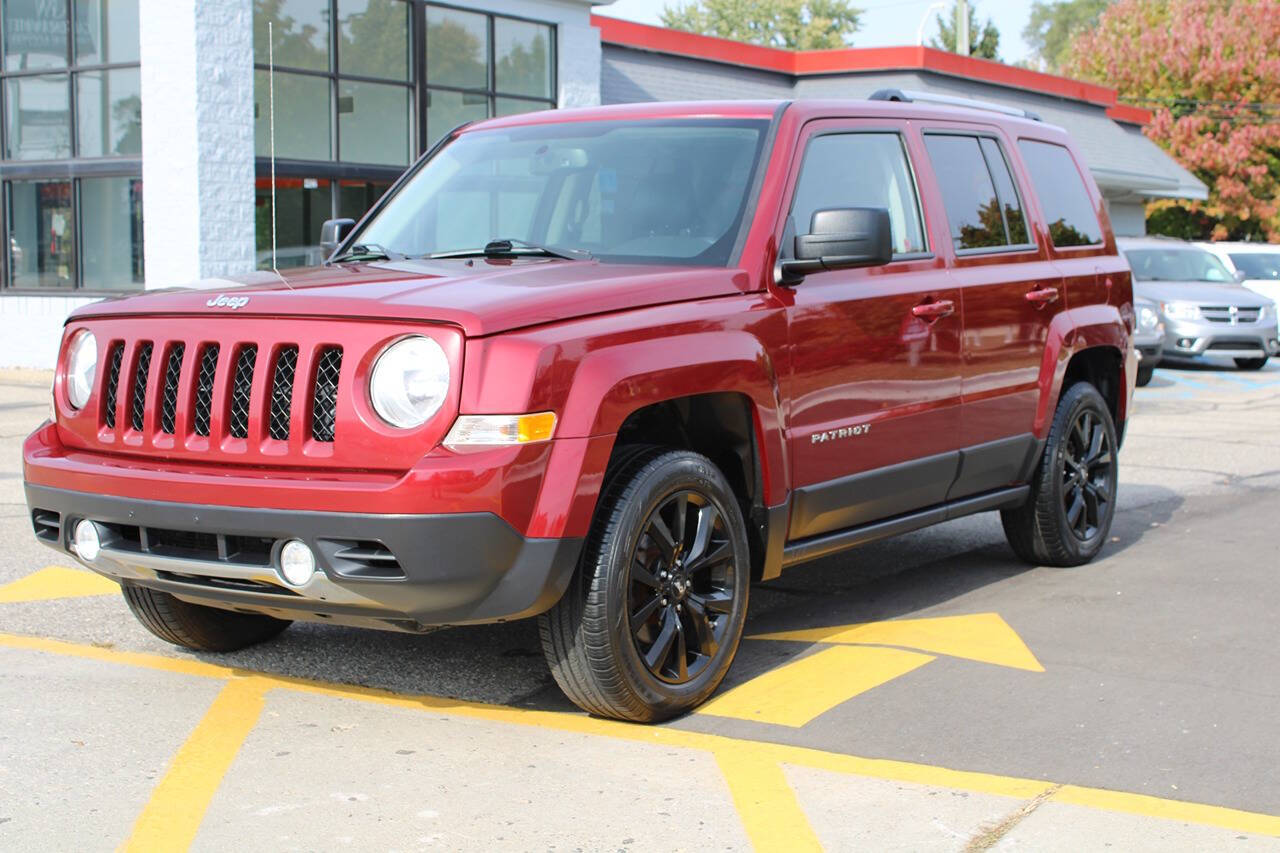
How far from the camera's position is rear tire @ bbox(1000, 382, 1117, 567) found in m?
6.98

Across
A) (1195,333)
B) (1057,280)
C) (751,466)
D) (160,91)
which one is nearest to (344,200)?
(160,91)

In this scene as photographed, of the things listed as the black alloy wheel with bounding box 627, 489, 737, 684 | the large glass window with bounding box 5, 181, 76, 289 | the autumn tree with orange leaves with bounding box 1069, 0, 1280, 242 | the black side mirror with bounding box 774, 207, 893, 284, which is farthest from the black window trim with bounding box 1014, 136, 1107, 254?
the autumn tree with orange leaves with bounding box 1069, 0, 1280, 242

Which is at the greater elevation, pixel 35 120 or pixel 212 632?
pixel 35 120

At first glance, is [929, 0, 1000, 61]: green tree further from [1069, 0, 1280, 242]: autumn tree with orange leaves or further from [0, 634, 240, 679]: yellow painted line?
[0, 634, 240, 679]: yellow painted line

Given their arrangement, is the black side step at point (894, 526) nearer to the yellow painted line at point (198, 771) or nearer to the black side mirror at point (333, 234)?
the yellow painted line at point (198, 771)

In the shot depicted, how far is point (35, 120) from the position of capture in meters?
19.3

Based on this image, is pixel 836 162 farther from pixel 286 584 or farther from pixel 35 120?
pixel 35 120

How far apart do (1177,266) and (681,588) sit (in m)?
18.2

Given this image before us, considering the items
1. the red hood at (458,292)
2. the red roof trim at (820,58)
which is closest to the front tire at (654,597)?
the red hood at (458,292)

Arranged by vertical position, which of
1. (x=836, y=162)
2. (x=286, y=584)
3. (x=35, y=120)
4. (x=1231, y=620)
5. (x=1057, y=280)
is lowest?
(x=1231, y=620)

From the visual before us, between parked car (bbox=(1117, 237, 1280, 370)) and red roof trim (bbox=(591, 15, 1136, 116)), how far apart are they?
25.3ft

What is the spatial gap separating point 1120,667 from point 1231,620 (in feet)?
3.23

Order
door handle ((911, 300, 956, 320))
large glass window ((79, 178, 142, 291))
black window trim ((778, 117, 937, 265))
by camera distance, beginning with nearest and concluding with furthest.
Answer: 1. black window trim ((778, 117, 937, 265))
2. door handle ((911, 300, 956, 320))
3. large glass window ((79, 178, 142, 291))

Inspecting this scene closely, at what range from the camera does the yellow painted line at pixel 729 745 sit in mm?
4031
